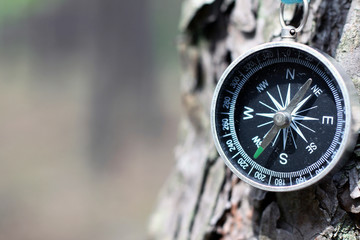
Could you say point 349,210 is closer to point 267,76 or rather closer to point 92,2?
point 267,76

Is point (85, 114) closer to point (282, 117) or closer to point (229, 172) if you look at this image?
point (229, 172)

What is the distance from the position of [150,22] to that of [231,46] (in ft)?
7.84

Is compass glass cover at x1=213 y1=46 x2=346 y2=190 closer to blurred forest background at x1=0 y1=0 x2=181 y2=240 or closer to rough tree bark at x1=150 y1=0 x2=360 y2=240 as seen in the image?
rough tree bark at x1=150 y1=0 x2=360 y2=240

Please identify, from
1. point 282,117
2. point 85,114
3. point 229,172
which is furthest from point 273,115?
point 85,114

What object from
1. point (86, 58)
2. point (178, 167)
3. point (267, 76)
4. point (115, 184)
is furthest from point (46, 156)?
point (267, 76)

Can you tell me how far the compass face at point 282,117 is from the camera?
2.66 ft

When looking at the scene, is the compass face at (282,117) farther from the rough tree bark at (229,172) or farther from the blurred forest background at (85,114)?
the blurred forest background at (85,114)

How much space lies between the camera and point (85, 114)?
321 cm

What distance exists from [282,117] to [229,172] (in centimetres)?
26

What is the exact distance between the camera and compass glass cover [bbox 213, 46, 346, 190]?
82cm

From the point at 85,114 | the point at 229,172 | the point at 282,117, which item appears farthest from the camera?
the point at 85,114

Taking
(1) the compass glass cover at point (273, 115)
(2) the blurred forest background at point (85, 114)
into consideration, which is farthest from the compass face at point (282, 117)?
(2) the blurred forest background at point (85, 114)

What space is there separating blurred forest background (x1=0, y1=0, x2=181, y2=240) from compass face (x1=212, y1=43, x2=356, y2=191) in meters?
2.09

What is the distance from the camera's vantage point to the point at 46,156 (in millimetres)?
3041
